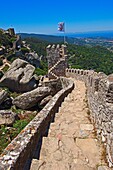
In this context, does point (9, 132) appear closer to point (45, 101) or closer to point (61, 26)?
point (45, 101)

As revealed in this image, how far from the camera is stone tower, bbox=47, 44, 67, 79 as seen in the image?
68.0 ft

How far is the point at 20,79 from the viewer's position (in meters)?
21.2

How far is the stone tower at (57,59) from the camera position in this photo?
2073 centimetres

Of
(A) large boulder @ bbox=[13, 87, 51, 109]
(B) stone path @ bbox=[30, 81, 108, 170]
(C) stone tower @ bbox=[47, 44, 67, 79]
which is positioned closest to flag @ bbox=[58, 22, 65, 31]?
(C) stone tower @ bbox=[47, 44, 67, 79]

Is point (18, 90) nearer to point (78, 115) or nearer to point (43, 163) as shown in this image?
point (78, 115)

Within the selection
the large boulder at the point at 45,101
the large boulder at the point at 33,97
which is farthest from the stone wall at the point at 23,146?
the large boulder at the point at 33,97

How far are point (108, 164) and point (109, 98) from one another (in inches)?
52.9

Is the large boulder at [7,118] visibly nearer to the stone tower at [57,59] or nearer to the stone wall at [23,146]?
the stone tower at [57,59]

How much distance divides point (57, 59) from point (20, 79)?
4.32 meters

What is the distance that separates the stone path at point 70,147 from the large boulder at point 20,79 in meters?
14.3

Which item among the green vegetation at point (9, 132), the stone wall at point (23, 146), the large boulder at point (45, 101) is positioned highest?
the stone wall at point (23, 146)

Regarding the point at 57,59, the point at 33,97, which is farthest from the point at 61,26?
the point at 33,97

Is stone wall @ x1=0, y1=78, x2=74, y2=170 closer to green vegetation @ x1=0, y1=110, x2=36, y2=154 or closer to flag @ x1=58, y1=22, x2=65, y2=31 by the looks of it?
green vegetation @ x1=0, y1=110, x2=36, y2=154

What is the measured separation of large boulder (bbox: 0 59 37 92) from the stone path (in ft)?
47.0
